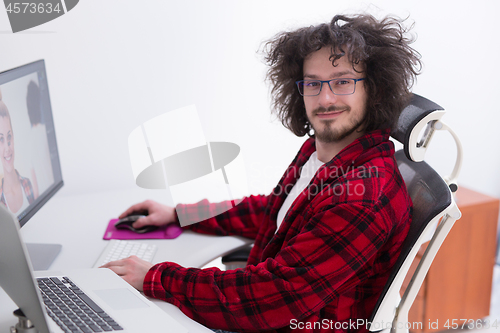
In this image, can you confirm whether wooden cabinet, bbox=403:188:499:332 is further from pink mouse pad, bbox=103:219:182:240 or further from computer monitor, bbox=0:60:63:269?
computer monitor, bbox=0:60:63:269

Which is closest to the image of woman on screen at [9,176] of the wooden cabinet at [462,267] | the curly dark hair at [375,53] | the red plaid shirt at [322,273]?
the red plaid shirt at [322,273]

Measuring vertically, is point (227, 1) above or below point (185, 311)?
above

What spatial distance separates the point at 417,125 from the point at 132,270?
0.71 metres

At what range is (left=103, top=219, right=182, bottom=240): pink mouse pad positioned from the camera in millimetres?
1299

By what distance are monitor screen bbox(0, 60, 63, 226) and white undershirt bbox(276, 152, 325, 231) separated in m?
0.66

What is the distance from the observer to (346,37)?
115 centimetres

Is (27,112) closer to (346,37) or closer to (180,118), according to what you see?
(180,118)

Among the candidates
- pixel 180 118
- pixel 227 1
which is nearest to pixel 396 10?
pixel 227 1

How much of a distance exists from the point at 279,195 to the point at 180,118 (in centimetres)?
65

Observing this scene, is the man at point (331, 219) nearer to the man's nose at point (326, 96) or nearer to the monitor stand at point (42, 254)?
the man's nose at point (326, 96)

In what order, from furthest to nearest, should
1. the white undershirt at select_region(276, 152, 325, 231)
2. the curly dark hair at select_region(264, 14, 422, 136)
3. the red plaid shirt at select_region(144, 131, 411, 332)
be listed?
the white undershirt at select_region(276, 152, 325, 231), the curly dark hair at select_region(264, 14, 422, 136), the red plaid shirt at select_region(144, 131, 411, 332)

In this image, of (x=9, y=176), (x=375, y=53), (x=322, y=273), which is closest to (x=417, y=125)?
(x=375, y=53)

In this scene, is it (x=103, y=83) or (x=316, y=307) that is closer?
(x=316, y=307)

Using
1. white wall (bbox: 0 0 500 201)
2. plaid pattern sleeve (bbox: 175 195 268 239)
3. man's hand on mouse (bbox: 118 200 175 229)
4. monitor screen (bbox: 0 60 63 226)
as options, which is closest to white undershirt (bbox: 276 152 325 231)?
plaid pattern sleeve (bbox: 175 195 268 239)
